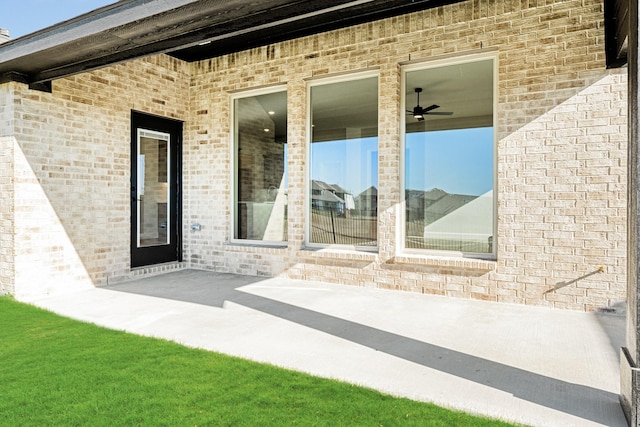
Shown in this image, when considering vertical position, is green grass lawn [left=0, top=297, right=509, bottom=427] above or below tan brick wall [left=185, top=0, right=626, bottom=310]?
below

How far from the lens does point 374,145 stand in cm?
559

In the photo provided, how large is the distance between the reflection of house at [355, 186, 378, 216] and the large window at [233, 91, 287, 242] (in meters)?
1.19

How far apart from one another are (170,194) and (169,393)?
187 inches

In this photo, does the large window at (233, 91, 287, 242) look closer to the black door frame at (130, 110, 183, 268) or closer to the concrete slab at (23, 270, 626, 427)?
the black door frame at (130, 110, 183, 268)

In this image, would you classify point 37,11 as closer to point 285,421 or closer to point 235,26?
point 235,26

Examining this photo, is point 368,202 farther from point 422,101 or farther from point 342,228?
point 422,101

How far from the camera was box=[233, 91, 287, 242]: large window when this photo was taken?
20.6ft

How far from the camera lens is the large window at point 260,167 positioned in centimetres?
629

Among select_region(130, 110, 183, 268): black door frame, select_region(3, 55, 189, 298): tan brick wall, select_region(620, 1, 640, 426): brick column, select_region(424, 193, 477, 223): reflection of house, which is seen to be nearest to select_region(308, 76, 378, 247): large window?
select_region(424, 193, 477, 223): reflection of house

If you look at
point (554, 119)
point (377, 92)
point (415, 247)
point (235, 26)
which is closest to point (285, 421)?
point (235, 26)

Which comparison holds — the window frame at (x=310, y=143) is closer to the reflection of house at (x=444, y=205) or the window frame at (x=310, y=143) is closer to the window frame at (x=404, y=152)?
the window frame at (x=404, y=152)

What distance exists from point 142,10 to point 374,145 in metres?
3.20

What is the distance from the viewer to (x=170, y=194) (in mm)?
6680

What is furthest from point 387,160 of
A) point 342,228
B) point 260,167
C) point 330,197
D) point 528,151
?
point 260,167
